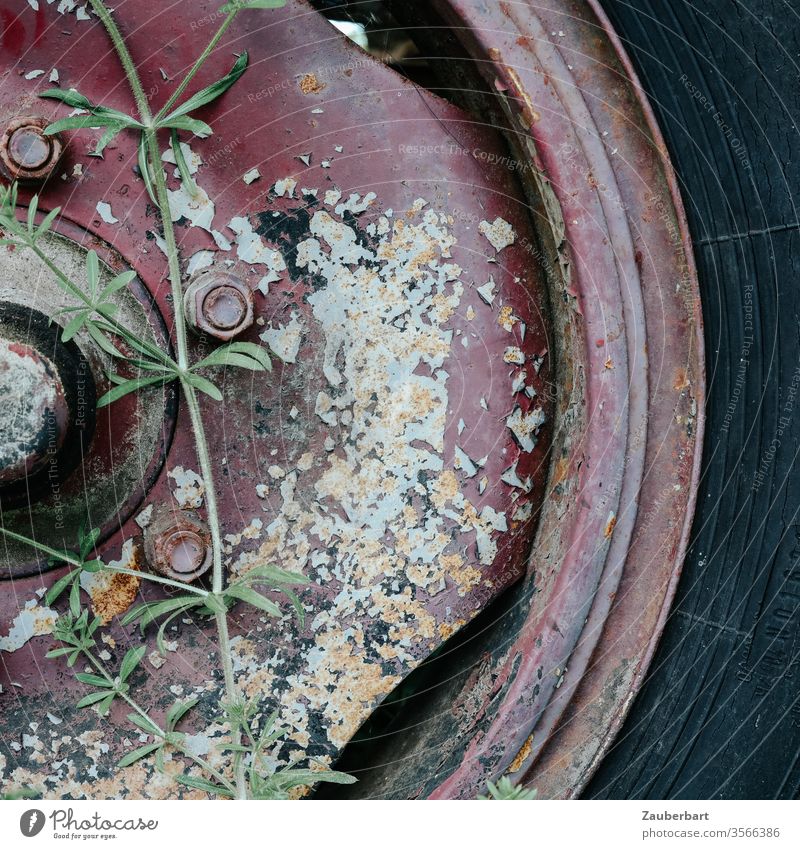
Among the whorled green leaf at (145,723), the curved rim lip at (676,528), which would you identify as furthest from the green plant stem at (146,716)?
the curved rim lip at (676,528)

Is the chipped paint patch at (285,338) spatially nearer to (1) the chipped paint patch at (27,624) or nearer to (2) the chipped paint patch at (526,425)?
(2) the chipped paint patch at (526,425)

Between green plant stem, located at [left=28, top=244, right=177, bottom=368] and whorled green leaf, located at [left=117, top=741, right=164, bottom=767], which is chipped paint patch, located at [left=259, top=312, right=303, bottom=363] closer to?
green plant stem, located at [left=28, top=244, right=177, bottom=368]

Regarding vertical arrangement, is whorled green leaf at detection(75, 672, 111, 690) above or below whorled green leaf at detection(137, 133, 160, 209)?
below

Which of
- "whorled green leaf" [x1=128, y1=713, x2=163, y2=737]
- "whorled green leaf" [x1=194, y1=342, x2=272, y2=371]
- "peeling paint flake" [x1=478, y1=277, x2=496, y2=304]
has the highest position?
"peeling paint flake" [x1=478, y1=277, x2=496, y2=304]

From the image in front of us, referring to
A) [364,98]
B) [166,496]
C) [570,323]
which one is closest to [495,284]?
[570,323]

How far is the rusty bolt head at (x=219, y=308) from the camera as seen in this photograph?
0.81m

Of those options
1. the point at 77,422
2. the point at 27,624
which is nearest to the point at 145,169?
the point at 77,422

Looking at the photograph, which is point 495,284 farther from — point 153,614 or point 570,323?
point 153,614

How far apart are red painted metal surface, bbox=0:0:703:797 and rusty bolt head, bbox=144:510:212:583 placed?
33 mm

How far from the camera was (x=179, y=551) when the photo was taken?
853mm

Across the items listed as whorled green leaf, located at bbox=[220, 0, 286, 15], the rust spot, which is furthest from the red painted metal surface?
whorled green leaf, located at bbox=[220, 0, 286, 15]

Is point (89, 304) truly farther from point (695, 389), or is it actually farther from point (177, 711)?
point (695, 389)

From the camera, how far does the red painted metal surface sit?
0.82m

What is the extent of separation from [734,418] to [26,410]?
2.22 feet
